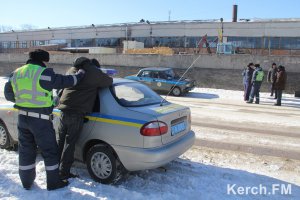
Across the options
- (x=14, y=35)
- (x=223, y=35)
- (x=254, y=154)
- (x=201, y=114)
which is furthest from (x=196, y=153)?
(x=14, y=35)

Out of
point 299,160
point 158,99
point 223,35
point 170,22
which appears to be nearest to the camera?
point 158,99

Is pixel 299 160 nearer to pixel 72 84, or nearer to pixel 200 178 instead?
pixel 200 178

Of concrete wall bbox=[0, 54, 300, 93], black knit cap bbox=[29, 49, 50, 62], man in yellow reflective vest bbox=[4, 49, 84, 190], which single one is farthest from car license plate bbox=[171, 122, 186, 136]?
concrete wall bbox=[0, 54, 300, 93]

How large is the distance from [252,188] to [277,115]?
7865mm

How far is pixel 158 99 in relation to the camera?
5.63 meters

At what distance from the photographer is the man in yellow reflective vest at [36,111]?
4.45 meters

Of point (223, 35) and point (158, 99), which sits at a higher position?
point (223, 35)

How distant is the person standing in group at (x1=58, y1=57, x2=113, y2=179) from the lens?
4797mm

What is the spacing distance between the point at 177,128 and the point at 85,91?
151 centimetres

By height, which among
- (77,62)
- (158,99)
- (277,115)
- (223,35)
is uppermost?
(223,35)

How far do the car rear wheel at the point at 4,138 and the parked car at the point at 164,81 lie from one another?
12.7 meters

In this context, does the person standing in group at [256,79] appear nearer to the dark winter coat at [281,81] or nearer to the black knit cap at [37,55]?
the dark winter coat at [281,81]

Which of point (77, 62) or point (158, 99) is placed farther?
point (158, 99)

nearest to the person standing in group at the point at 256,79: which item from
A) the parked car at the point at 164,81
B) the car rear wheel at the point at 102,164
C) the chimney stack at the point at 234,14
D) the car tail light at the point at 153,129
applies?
the parked car at the point at 164,81
